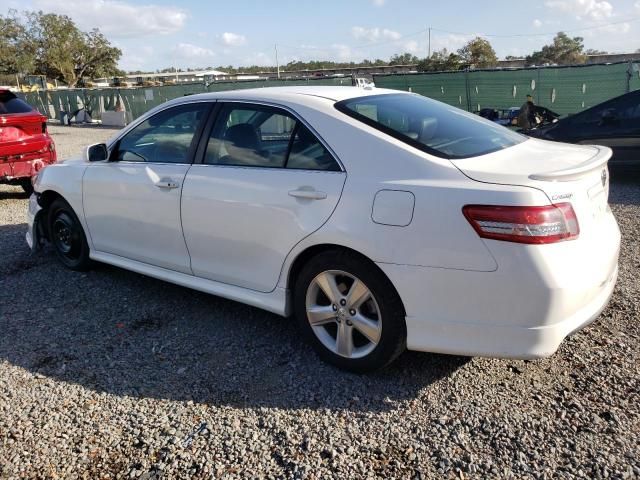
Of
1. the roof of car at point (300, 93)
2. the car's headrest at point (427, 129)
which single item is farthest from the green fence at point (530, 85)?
the car's headrest at point (427, 129)

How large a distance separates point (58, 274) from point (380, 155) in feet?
11.8

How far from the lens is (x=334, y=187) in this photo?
3.07 metres

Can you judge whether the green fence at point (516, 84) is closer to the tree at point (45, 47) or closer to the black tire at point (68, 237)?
the black tire at point (68, 237)

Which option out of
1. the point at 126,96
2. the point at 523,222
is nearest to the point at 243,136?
the point at 523,222

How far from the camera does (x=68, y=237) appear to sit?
16.8 ft

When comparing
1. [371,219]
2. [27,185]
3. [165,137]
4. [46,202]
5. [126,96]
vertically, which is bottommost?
[27,185]

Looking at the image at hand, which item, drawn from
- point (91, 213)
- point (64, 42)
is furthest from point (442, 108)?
point (64, 42)

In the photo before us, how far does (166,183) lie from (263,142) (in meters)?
0.81

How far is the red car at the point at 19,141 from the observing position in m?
7.88

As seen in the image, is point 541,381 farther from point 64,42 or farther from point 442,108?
point 64,42

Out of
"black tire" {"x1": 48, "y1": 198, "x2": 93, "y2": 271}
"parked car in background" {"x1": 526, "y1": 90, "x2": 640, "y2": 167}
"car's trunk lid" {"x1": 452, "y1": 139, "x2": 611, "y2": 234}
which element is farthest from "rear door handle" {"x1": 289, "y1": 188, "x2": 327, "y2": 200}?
"parked car in background" {"x1": 526, "y1": 90, "x2": 640, "y2": 167}

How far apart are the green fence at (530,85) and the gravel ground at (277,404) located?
478 inches

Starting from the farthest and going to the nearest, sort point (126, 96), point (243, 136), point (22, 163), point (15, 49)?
1. point (15, 49)
2. point (126, 96)
3. point (22, 163)
4. point (243, 136)

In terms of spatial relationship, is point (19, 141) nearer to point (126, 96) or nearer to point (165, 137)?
point (165, 137)
